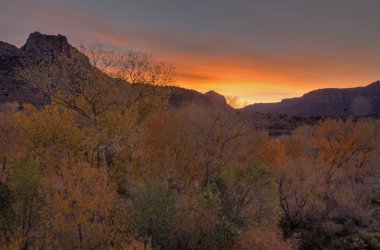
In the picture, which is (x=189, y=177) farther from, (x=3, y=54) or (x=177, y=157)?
(x=3, y=54)

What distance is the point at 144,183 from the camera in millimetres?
27750

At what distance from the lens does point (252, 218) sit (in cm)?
2730

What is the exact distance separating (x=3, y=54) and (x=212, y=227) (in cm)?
12222

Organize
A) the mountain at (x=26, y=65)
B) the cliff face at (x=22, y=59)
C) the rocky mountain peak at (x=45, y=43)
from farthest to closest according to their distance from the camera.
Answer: the rocky mountain peak at (x=45, y=43) < the cliff face at (x=22, y=59) < the mountain at (x=26, y=65)

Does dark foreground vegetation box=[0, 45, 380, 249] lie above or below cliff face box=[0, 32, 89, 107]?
below

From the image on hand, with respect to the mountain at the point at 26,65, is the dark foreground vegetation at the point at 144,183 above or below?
below

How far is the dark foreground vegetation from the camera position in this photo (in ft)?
79.7

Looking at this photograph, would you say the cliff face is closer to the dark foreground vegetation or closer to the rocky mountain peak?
the rocky mountain peak

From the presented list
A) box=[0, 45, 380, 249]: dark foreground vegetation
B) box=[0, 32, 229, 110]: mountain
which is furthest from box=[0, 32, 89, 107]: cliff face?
box=[0, 45, 380, 249]: dark foreground vegetation

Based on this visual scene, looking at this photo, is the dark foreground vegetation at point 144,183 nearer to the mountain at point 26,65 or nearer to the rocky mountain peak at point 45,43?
the mountain at point 26,65

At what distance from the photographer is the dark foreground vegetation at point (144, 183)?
79.7 ft

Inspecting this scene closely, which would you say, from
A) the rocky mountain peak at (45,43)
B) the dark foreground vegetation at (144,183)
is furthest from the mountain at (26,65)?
the dark foreground vegetation at (144,183)

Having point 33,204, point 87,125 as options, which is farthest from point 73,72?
point 33,204

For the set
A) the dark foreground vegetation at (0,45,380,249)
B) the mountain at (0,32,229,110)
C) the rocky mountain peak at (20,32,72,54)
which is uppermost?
the rocky mountain peak at (20,32,72,54)
